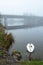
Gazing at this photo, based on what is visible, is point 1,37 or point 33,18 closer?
point 1,37

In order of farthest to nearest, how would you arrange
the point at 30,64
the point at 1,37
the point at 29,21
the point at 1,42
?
the point at 29,21 → the point at 1,37 → the point at 1,42 → the point at 30,64

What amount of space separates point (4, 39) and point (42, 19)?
20335 millimetres

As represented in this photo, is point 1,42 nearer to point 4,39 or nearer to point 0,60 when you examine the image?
point 4,39

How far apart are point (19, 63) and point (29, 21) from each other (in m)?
23.5

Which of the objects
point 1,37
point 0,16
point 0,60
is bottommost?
point 0,16

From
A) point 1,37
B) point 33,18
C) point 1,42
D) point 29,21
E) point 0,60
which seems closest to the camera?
point 0,60

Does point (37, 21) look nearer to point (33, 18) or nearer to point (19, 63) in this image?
point (33, 18)

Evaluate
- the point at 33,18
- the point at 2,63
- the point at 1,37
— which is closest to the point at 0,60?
the point at 2,63

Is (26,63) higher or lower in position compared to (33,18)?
higher

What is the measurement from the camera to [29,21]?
27.4 m

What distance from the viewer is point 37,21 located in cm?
2759

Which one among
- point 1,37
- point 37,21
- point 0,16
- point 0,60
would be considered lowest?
point 37,21

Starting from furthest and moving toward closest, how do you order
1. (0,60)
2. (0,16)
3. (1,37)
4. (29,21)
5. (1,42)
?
(29,21)
(0,16)
(1,37)
(1,42)
(0,60)

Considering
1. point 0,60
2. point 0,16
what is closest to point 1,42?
point 0,60
